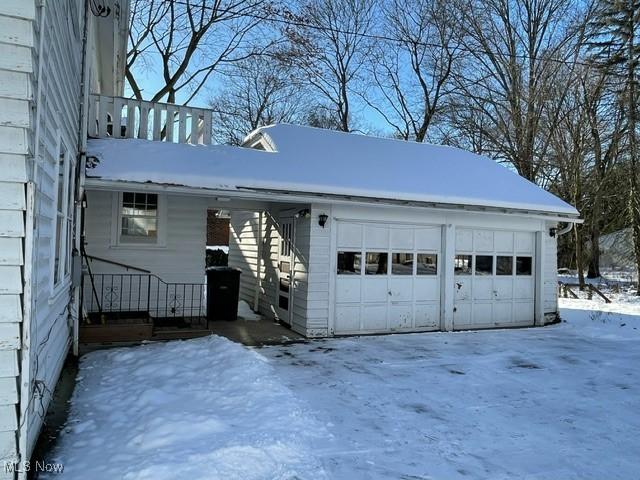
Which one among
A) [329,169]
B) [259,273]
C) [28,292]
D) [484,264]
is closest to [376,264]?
[329,169]

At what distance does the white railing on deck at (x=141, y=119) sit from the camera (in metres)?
9.48

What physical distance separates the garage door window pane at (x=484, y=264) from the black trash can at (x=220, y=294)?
5.41 meters

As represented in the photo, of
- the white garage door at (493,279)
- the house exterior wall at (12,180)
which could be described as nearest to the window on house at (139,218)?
the house exterior wall at (12,180)

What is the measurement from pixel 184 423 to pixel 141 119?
713cm

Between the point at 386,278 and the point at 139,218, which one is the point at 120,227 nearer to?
the point at 139,218

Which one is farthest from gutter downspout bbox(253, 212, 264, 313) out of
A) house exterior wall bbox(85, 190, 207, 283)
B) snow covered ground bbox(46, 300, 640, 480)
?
snow covered ground bbox(46, 300, 640, 480)

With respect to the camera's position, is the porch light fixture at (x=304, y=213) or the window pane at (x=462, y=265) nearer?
the porch light fixture at (x=304, y=213)

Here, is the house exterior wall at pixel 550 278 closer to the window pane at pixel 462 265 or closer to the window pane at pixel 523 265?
the window pane at pixel 523 265

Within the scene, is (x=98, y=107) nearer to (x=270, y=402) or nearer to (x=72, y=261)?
(x=72, y=261)

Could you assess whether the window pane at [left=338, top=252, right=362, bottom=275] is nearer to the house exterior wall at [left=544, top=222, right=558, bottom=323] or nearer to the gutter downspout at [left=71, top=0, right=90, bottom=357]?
the gutter downspout at [left=71, top=0, right=90, bottom=357]

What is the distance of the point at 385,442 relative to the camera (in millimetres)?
4523

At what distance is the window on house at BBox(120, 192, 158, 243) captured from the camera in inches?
366

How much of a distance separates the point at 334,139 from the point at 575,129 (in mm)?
14805

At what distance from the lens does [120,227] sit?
9203 mm
